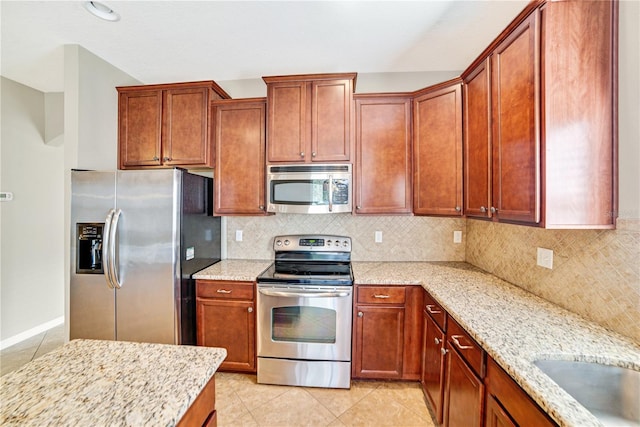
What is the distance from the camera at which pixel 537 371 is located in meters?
0.91

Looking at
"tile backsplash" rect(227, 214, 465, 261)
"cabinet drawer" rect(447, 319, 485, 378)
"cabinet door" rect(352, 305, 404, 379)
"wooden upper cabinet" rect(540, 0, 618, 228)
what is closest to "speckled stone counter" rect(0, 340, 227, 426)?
"cabinet drawer" rect(447, 319, 485, 378)

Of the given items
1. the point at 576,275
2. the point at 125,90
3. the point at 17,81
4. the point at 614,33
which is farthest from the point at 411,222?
the point at 17,81

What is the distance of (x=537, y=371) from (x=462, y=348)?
462 mm

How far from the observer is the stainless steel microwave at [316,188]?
2.25m

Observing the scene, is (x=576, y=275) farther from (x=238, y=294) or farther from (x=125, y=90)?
(x=125, y=90)

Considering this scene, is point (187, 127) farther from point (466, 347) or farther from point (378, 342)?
point (466, 347)

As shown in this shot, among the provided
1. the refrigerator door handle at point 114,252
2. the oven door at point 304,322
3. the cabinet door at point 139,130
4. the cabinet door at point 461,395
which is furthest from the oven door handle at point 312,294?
the cabinet door at point 139,130

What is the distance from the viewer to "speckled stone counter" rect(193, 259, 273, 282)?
2.16 m

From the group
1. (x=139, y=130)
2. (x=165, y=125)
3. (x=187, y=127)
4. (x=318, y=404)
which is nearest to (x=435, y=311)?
(x=318, y=404)

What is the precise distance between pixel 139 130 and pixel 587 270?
135 inches

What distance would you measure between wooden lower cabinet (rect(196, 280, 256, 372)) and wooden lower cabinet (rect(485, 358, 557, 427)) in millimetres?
1655

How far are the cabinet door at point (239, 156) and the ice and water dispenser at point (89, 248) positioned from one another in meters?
0.88

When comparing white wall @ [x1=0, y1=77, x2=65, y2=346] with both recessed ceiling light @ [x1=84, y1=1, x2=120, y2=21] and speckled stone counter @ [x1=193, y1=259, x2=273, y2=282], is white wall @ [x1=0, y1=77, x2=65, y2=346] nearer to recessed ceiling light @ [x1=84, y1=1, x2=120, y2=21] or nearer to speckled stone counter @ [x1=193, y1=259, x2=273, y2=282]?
recessed ceiling light @ [x1=84, y1=1, x2=120, y2=21]

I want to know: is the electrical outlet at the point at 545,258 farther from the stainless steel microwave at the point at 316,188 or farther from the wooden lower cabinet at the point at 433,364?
the stainless steel microwave at the point at 316,188
